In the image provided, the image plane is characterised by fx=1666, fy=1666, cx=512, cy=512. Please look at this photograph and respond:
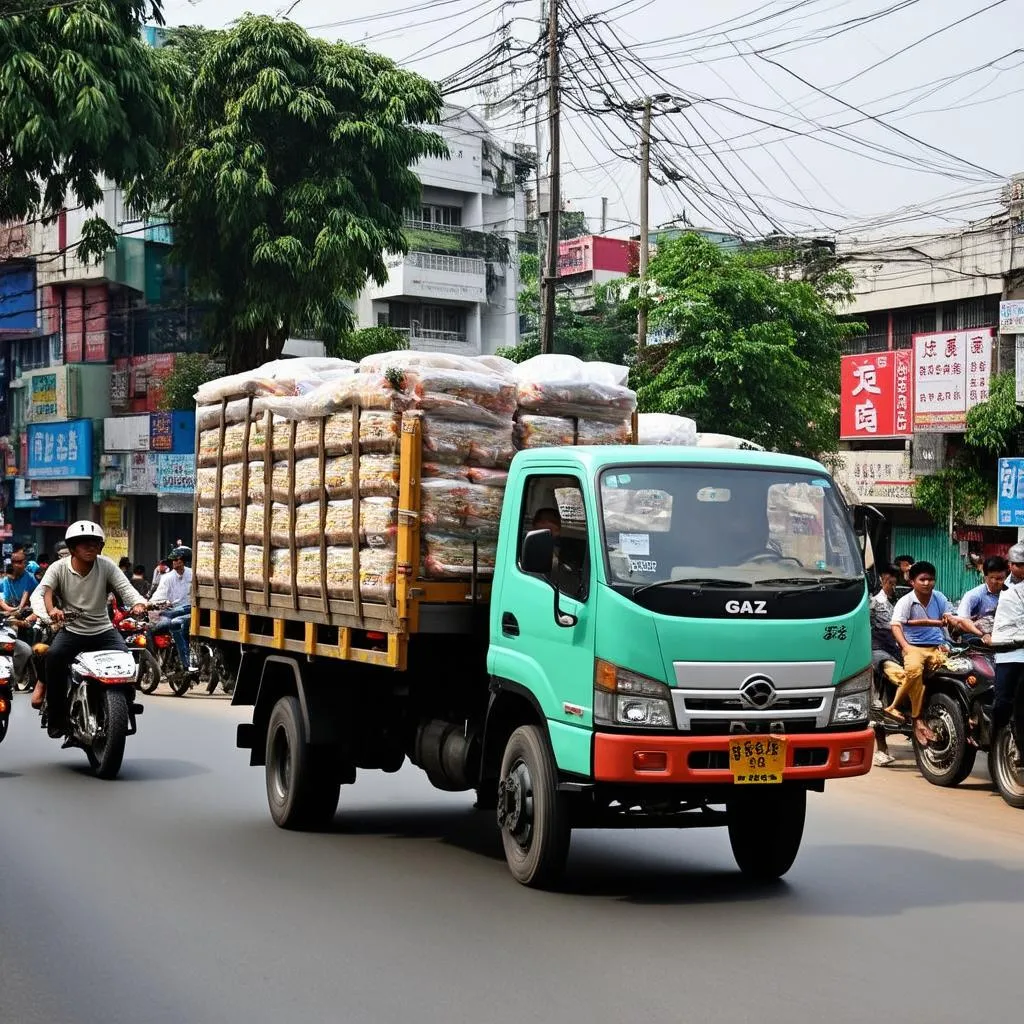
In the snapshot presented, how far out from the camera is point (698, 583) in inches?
296

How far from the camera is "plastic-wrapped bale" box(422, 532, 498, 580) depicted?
8711mm

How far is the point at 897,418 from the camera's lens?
105 ft

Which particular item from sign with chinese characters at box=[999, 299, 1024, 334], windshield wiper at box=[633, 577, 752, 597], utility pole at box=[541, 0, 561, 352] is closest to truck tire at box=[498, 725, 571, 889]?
windshield wiper at box=[633, 577, 752, 597]

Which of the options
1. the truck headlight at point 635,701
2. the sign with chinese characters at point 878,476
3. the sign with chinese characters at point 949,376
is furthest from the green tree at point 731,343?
the truck headlight at point 635,701

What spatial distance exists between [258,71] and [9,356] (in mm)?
22091

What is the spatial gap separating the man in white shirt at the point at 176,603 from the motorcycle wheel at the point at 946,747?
10.8 metres

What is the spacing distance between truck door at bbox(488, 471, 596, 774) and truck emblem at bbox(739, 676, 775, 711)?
0.69 meters

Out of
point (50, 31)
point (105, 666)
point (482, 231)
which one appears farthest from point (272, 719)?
point (482, 231)

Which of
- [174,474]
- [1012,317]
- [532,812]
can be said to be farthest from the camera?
[174,474]

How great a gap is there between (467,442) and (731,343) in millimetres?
17789

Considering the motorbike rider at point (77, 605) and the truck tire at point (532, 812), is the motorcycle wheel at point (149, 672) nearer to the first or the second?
the motorbike rider at point (77, 605)

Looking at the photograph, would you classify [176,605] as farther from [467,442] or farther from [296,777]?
[467,442]

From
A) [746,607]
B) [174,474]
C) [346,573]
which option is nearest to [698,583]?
[746,607]

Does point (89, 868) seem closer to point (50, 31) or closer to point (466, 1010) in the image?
point (466, 1010)
